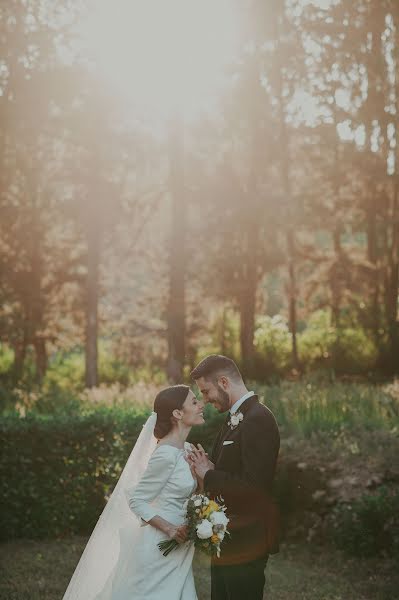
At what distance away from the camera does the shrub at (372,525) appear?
8.74 meters

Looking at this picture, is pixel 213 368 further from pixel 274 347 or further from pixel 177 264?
pixel 274 347

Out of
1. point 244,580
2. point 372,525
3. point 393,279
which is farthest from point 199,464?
point 393,279

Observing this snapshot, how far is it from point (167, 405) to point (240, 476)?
682 millimetres

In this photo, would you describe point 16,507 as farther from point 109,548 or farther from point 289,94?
point 289,94

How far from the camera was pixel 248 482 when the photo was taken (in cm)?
→ 472

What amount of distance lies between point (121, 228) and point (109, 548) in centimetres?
2160

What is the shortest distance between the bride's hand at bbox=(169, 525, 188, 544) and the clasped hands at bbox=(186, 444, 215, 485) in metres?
0.30

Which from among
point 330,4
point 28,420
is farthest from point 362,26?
point 28,420

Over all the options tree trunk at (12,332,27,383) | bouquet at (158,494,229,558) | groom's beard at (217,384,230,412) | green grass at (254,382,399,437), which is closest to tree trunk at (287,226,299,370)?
tree trunk at (12,332,27,383)

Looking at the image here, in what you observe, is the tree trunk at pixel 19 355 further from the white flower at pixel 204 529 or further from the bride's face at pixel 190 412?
the white flower at pixel 204 529

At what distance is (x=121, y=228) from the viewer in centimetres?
2662

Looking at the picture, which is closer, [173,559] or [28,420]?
[173,559]

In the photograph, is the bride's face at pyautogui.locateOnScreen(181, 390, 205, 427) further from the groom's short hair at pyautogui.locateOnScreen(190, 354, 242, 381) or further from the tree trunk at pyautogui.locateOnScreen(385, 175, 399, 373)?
the tree trunk at pyautogui.locateOnScreen(385, 175, 399, 373)

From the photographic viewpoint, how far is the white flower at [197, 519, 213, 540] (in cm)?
473
